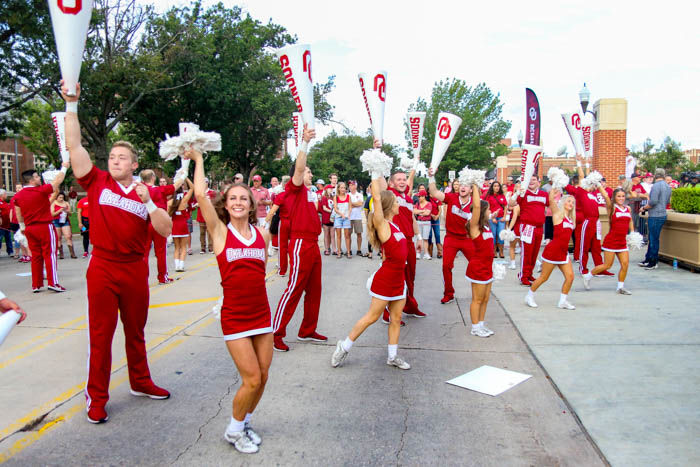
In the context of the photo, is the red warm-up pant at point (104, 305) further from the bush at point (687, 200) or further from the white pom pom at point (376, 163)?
the bush at point (687, 200)

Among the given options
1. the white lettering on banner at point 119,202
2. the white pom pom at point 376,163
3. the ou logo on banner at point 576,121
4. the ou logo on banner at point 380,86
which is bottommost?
the white lettering on banner at point 119,202

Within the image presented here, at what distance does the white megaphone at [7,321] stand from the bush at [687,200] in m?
12.5

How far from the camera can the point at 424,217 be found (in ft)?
45.0

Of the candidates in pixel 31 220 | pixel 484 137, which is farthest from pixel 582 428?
pixel 484 137

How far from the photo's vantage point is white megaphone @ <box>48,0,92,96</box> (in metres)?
3.71

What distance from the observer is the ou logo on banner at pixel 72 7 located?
3.70m

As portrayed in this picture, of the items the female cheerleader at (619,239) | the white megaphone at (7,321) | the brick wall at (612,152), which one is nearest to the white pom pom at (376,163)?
the white megaphone at (7,321)

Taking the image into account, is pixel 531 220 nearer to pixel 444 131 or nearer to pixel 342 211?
pixel 444 131

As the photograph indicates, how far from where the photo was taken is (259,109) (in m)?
31.4

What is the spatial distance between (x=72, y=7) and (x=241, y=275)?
2277 millimetres

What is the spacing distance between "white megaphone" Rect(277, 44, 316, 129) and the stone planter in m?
9.19

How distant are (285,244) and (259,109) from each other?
24.4 metres

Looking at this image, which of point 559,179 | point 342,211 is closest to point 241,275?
point 559,179

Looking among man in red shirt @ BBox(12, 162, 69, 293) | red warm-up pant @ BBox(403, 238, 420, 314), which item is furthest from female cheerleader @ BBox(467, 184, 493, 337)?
man in red shirt @ BBox(12, 162, 69, 293)
